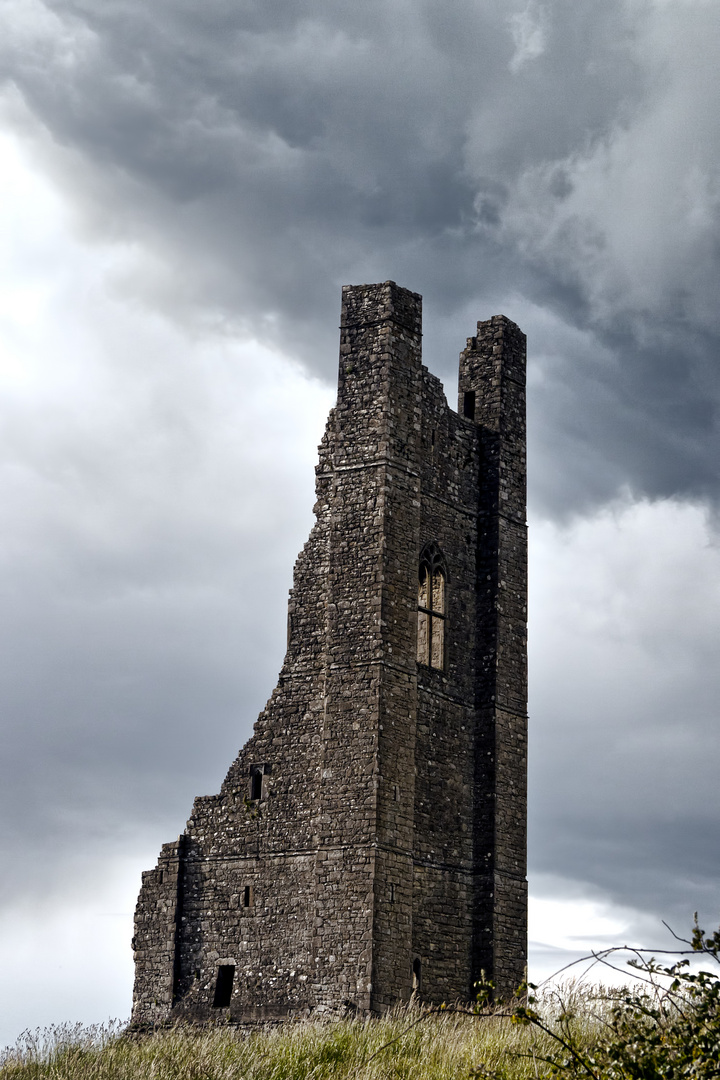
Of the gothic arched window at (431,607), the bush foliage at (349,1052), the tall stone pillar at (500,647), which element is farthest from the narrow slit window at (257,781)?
the bush foliage at (349,1052)

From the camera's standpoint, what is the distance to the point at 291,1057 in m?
17.0

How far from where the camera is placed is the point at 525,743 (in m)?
29.3

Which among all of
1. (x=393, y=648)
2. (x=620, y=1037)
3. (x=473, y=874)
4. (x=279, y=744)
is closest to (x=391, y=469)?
(x=393, y=648)

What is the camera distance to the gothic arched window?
92.2ft

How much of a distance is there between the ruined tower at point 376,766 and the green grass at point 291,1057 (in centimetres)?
649

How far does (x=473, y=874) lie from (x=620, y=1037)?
16.3 m

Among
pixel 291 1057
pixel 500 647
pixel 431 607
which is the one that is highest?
pixel 431 607

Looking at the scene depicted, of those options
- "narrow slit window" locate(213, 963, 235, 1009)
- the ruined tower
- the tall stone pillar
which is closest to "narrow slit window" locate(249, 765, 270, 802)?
the ruined tower

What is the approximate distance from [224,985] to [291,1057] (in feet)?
32.4

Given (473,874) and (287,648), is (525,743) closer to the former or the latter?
(473,874)

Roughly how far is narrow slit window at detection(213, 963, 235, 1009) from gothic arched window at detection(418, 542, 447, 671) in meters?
6.15

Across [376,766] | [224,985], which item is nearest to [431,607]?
[376,766]

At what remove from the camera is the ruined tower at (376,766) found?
2552 centimetres

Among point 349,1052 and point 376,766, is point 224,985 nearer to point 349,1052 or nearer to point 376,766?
point 376,766
